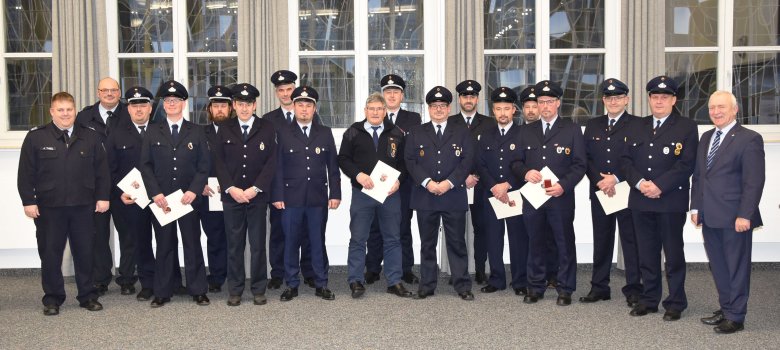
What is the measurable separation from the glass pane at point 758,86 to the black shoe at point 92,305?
5960 millimetres

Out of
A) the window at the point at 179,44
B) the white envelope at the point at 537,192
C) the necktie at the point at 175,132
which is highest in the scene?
the window at the point at 179,44

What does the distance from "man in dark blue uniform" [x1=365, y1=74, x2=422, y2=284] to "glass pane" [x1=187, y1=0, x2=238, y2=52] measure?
6.46 ft

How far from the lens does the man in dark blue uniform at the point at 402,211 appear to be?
228 inches

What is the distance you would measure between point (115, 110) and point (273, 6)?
1.81 meters

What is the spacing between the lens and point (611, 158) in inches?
205

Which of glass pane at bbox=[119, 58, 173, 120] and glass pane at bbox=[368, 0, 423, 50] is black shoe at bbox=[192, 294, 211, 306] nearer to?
glass pane at bbox=[119, 58, 173, 120]

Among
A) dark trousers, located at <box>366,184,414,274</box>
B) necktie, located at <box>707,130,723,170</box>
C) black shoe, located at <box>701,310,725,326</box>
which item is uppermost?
necktie, located at <box>707,130,723,170</box>

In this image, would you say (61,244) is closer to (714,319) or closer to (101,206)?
(101,206)

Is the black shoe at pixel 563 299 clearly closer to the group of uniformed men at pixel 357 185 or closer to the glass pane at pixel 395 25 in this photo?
the group of uniformed men at pixel 357 185

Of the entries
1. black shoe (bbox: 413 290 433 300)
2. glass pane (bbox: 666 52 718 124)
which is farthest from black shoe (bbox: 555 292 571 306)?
glass pane (bbox: 666 52 718 124)

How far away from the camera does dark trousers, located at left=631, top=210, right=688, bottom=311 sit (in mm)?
4715

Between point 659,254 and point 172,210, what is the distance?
3278 mm

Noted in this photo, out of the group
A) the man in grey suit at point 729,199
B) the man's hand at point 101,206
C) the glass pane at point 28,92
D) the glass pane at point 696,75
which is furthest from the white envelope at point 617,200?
the glass pane at point 28,92

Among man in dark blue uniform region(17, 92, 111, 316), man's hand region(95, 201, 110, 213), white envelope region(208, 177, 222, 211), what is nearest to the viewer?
man in dark blue uniform region(17, 92, 111, 316)
